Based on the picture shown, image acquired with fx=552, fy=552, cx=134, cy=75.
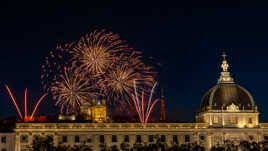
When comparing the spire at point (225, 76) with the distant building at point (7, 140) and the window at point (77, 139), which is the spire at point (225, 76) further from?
the distant building at point (7, 140)

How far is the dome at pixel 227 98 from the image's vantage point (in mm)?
142625

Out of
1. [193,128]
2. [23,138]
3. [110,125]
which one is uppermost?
[110,125]

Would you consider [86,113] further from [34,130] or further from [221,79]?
[221,79]

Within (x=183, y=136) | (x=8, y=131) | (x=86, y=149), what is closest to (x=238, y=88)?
(x=183, y=136)

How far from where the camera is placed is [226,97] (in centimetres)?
14362

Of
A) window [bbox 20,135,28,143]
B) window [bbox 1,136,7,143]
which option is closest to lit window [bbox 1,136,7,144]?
window [bbox 1,136,7,143]

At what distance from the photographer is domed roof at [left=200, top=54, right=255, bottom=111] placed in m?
142

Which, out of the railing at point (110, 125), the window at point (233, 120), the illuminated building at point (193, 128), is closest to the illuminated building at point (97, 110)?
the illuminated building at point (193, 128)

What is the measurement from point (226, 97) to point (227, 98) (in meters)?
0.41

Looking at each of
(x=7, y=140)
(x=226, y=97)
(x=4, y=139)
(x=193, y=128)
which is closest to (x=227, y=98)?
(x=226, y=97)

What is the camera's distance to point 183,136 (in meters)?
136

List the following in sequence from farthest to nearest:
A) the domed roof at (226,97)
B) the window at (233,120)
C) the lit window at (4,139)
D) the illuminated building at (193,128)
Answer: the domed roof at (226,97) < the window at (233,120) < the illuminated building at (193,128) < the lit window at (4,139)

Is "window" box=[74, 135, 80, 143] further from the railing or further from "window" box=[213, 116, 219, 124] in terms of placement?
"window" box=[213, 116, 219, 124]

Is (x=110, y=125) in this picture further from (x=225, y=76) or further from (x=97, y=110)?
(x=225, y=76)
